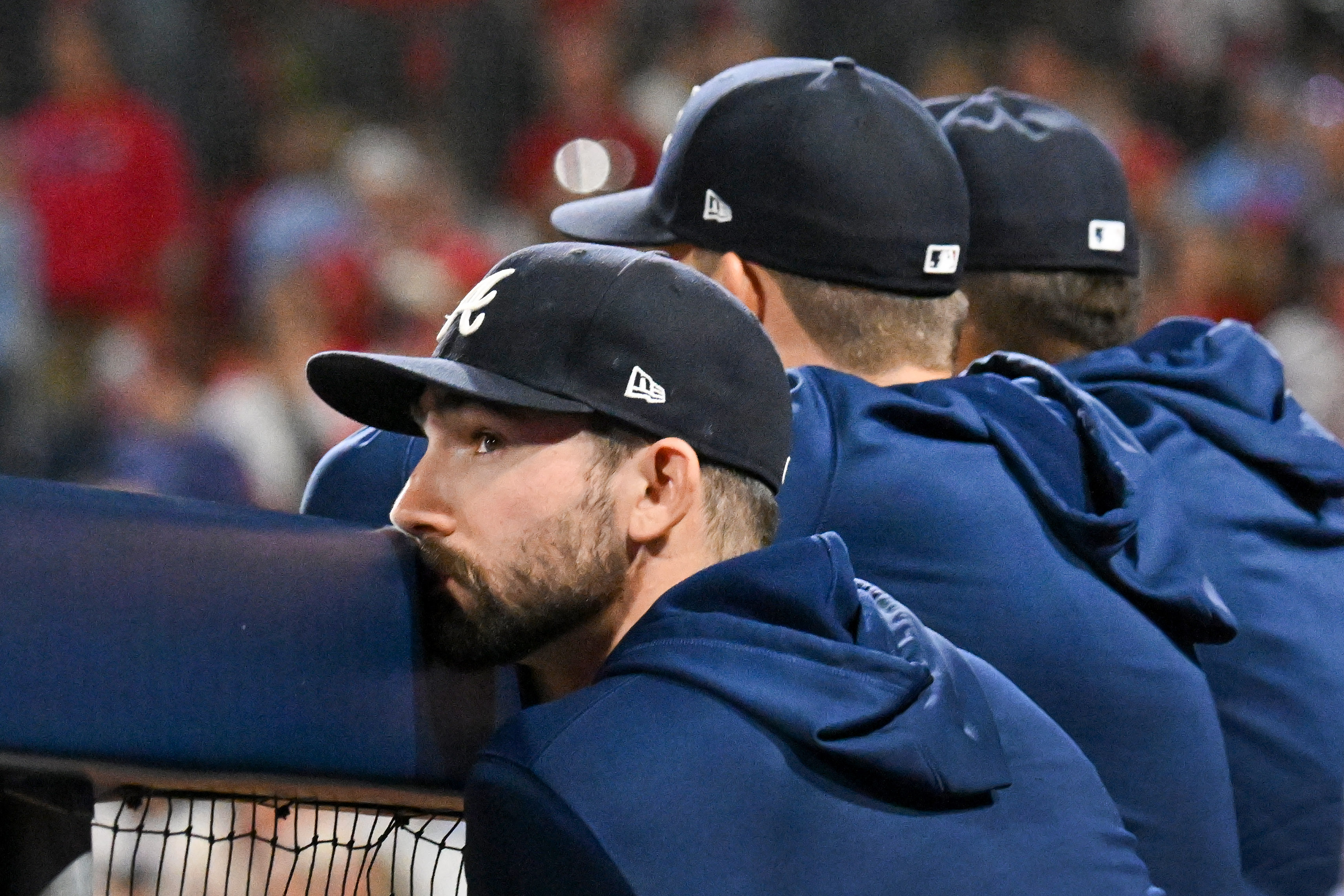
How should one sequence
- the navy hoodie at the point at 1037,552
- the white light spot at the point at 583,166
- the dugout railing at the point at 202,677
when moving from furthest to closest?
the white light spot at the point at 583,166
the navy hoodie at the point at 1037,552
the dugout railing at the point at 202,677

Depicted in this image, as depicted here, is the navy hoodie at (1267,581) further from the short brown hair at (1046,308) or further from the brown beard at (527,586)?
the brown beard at (527,586)

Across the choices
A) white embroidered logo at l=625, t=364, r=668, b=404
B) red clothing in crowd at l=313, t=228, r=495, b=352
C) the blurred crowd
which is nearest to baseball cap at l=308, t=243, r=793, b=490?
white embroidered logo at l=625, t=364, r=668, b=404

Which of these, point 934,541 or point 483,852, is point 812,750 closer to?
point 483,852

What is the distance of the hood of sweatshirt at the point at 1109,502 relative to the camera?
187 cm

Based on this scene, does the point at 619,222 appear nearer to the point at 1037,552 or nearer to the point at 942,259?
the point at 942,259

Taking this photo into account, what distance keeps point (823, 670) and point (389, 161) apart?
6143 millimetres

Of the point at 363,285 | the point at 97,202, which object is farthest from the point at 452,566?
the point at 97,202

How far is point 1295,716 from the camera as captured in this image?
209 centimetres

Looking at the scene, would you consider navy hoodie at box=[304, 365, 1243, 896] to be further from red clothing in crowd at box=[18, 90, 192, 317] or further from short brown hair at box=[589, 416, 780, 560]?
red clothing in crowd at box=[18, 90, 192, 317]

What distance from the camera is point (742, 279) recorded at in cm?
219

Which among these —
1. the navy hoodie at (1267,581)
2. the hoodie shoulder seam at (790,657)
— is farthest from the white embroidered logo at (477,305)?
the navy hoodie at (1267,581)

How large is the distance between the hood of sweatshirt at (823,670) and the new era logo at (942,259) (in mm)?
730

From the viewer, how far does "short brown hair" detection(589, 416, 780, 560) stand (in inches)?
61.4

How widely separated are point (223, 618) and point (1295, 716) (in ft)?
4.37
